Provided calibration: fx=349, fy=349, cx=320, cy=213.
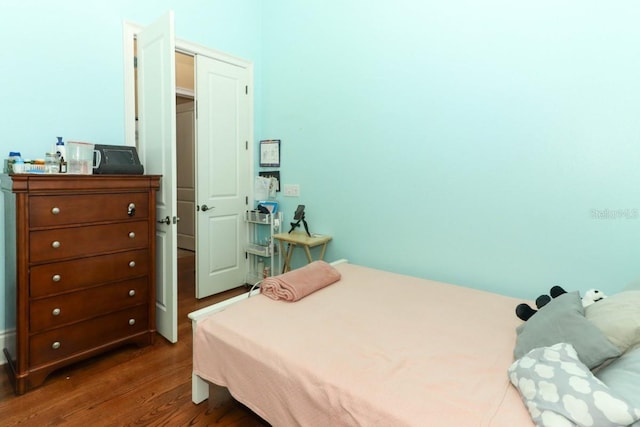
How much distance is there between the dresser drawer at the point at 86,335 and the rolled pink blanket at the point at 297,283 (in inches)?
39.8

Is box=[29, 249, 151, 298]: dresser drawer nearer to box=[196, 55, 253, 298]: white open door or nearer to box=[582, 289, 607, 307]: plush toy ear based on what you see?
box=[196, 55, 253, 298]: white open door

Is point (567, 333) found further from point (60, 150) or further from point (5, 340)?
point (5, 340)

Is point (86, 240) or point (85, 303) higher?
point (86, 240)

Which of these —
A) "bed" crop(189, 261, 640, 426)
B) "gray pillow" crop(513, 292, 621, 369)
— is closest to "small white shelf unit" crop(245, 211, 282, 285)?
"bed" crop(189, 261, 640, 426)

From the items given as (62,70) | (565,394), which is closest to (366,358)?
(565,394)

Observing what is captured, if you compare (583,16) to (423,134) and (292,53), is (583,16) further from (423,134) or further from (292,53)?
(292,53)

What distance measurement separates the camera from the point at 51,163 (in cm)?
209

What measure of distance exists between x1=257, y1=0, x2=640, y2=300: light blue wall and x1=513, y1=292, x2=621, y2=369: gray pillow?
2.17 feet

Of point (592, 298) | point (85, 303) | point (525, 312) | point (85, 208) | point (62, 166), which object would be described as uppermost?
point (62, 166)

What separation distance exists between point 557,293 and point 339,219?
65.6 inches

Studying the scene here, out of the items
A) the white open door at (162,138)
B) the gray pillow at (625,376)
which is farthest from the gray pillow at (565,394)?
the white open door at (162,138)

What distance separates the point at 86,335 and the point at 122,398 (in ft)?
1.66

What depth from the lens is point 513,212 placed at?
220 centimetres

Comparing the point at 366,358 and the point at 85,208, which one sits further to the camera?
the point at 85,208
